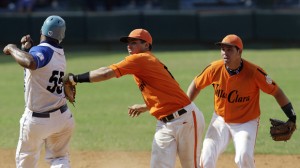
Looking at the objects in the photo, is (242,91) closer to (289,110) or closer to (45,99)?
(289,110)

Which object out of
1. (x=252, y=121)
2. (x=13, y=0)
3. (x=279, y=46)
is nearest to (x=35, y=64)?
(x=252, y=121)

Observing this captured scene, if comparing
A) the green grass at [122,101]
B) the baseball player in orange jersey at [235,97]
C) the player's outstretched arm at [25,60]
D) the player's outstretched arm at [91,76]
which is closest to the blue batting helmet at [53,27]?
the player's outstretched arm at [25,60]

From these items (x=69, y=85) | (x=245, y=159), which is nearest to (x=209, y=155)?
(x=245, y=159)

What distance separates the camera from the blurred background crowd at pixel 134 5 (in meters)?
30.3

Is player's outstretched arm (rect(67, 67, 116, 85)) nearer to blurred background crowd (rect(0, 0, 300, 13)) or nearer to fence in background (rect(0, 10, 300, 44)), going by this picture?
fence in background (rect(0, 10, 300, 44))

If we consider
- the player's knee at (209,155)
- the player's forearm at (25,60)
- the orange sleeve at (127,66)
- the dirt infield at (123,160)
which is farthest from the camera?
the dirt infield at (123,160)

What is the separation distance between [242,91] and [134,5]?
24.6 meters

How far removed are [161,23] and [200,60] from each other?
5.01 m

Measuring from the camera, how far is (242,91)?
8305mm

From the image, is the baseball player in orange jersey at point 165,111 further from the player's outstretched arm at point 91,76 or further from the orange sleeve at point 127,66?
the player's outstretched arm at point 91,76

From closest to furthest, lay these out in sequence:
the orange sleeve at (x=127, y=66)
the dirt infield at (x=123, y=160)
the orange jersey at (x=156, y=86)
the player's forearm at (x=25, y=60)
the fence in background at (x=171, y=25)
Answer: the player's forearm at (x=25, y=60)
the orange sleeve at (x=127, y=66)
the orange jersey at (x=156, y=86)
the dirt infield at (x=123, y=160)
the fence in background at (x=171, y=25)

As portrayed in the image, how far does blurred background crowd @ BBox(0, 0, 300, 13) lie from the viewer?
30.3 m

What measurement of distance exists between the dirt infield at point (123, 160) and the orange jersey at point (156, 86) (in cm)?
239

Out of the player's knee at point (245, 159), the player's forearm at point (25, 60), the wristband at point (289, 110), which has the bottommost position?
the player's knee at point (245, 159)
